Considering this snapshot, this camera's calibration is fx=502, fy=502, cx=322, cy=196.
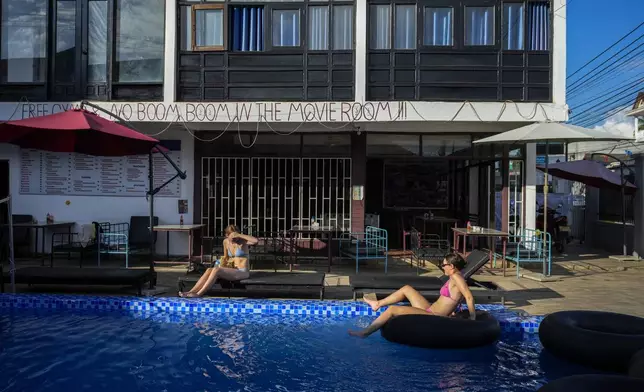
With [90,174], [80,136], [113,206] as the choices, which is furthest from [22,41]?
[80,136]

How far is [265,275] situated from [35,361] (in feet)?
11.7

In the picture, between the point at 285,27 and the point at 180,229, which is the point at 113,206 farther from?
the point at 285,27

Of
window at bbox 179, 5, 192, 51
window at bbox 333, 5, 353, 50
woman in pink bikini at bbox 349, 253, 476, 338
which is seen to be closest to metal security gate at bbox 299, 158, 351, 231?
window at bbox 333, 5, 353, 50

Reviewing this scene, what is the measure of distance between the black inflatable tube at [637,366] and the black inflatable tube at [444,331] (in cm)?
159

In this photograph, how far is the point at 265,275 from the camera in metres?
8.22

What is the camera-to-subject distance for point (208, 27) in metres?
11.1

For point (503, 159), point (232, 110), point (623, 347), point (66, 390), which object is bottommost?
point (66, 390)

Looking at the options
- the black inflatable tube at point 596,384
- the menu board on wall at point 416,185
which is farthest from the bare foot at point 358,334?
the menu board on wall at point 416,185

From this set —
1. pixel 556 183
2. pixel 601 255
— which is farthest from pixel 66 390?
pixel 556 183

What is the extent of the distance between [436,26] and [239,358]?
27.5 ft

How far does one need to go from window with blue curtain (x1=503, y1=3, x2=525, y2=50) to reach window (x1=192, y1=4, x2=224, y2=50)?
6.17m

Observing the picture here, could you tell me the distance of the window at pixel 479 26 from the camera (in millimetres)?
10891

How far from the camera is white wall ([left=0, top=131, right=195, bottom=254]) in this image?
11773 mm

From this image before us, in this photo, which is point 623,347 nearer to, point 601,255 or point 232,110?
point 232,110
